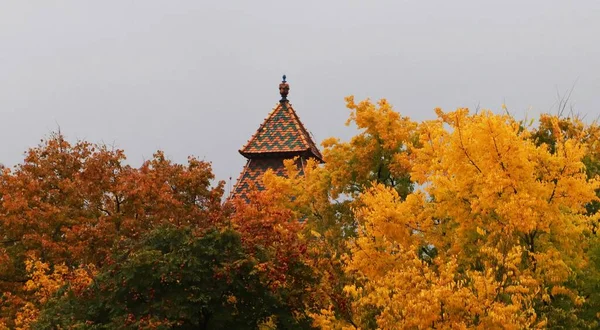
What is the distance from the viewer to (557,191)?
50.4 feet

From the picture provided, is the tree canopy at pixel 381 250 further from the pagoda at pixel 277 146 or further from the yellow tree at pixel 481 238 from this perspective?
the pagoda at pixel 277 146

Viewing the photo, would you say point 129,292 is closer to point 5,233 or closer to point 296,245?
point 296,245

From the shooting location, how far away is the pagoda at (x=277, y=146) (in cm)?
3503

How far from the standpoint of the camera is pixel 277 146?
1398 inches

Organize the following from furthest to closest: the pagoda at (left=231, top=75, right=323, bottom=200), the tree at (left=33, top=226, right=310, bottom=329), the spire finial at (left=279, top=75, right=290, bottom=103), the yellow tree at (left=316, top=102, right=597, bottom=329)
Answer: the spire finial at (left=279, top=75, right=290, bottom=103) → the pagoda at (left=231, top=75, right=323, bottom=200) → the tree at (left=33, top=226, right=310, bottom=329) → the yellow tree at (left=316, top=102, right=597, bottom=329)

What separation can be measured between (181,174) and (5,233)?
234 inches

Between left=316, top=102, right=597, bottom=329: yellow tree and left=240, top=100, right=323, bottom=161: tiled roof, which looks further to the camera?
left=240, top=100, right=323, bottom=161: tiled roof

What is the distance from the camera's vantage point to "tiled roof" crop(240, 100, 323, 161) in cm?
3516

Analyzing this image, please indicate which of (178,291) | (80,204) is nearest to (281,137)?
(80,204)

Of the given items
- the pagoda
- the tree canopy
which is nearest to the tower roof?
the pagoda

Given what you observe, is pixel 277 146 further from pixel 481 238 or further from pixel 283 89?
pixel 481 238

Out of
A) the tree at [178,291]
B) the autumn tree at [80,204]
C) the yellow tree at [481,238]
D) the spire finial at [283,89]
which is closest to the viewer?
the yellow tree at [481,238]

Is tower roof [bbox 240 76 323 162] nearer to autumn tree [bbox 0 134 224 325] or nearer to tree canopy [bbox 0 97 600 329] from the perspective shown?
autumn tree [bbox 0 134 224 325]

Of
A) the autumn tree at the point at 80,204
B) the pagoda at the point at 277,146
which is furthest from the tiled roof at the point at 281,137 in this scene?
the autumn tree at the point at 80,204
